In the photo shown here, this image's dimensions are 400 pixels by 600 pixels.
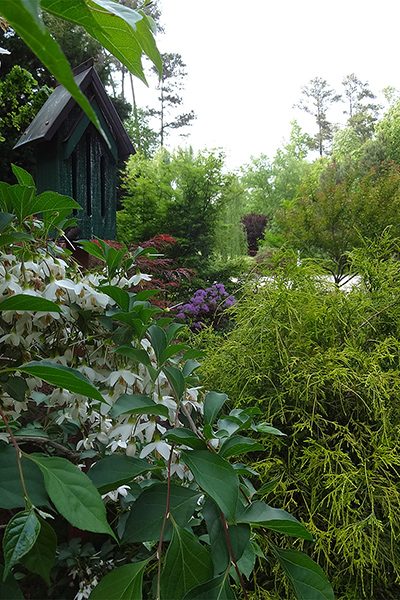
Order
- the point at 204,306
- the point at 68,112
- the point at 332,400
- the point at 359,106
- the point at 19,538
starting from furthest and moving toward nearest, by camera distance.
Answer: the point at 359,106 < the point at 204,306 < the point at 68,112 < the point at 332,400 < the point at 19,538

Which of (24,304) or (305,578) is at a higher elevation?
(24,304)

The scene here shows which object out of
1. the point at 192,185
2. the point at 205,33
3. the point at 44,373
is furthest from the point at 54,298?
the point at 205,33

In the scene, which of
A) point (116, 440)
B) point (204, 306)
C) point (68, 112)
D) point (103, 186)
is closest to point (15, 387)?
point (116, 440)

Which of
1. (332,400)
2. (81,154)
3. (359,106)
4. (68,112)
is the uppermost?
(359,106)

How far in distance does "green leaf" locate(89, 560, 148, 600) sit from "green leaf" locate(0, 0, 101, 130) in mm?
358

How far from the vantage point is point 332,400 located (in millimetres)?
1399

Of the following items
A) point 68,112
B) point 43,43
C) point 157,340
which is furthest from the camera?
point 68,112

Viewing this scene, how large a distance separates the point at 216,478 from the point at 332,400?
3.45ft

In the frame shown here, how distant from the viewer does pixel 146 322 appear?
0.58 metres

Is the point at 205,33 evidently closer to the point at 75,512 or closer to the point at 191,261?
the point at 191,261

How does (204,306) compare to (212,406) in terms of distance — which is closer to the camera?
(212,406)

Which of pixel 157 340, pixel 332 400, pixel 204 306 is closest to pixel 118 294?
pixel 157 340

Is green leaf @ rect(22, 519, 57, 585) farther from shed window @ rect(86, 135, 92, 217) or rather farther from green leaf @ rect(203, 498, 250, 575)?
shed window @ rect(86, 135, 92, 217)

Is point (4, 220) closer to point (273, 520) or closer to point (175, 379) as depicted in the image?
point (175, 379)
